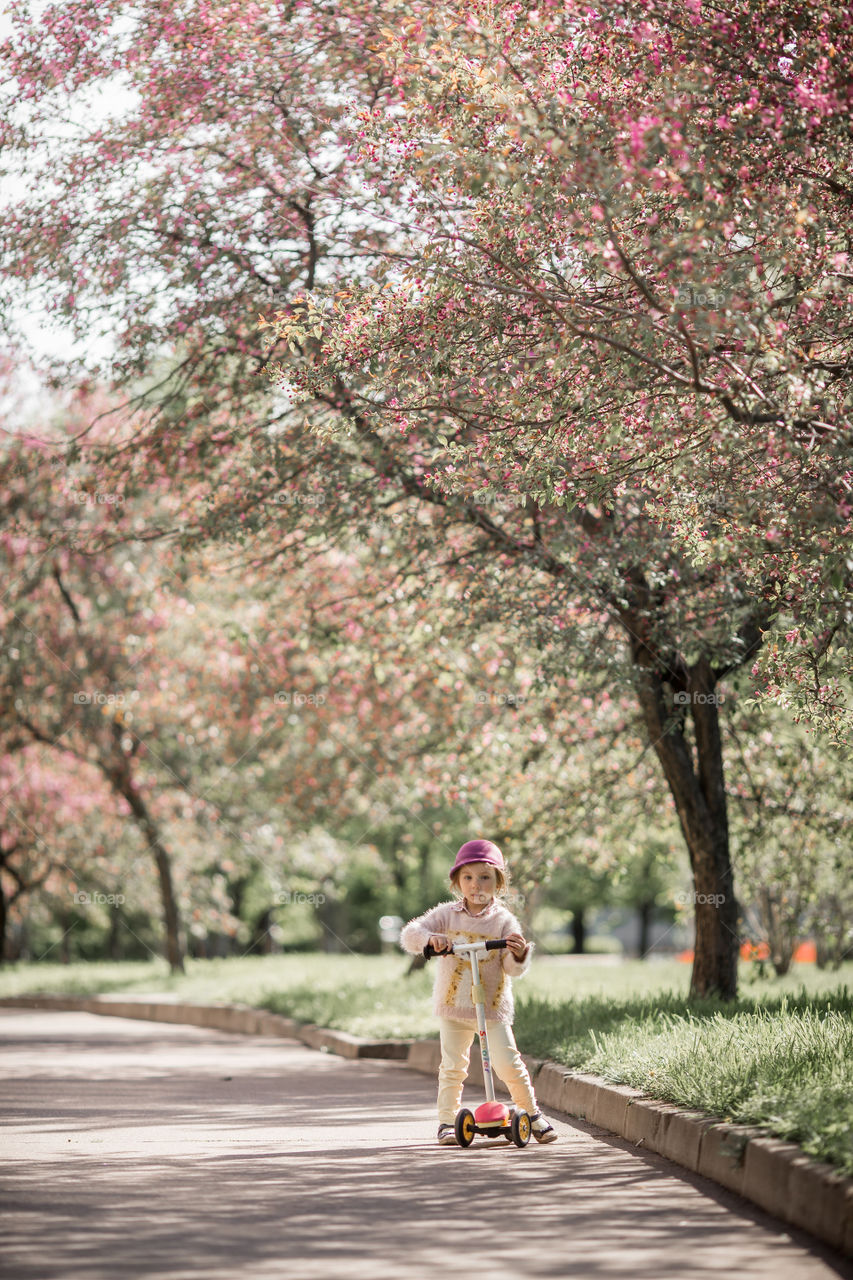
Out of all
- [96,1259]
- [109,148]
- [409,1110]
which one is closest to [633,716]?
[409,1110]

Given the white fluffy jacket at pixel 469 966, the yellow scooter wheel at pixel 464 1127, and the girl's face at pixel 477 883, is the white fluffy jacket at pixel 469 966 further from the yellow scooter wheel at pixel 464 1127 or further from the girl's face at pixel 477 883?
the yellow scooter wheel at pixel 464 1127

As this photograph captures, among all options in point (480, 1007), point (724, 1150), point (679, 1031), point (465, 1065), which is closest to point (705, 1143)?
point (724, 1150)

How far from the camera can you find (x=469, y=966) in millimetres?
8070

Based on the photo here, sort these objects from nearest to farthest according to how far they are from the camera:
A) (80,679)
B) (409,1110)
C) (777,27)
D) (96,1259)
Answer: (96,1259) → (777,27) → (409,1110) → (80,679)

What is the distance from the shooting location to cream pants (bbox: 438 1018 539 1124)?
7777mm

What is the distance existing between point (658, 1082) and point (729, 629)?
434cm

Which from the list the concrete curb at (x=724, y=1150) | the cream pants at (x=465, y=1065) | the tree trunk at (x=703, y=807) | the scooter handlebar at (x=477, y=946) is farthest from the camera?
the tree trunk at (x=703, y=807)

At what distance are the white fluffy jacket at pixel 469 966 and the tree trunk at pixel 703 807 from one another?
4.90m

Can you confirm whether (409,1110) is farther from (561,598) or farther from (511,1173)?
(561,598)

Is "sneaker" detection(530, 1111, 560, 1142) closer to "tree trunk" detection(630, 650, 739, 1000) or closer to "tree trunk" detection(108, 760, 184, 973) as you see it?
"tree trunk" detection(630, 650, 739, 1000)

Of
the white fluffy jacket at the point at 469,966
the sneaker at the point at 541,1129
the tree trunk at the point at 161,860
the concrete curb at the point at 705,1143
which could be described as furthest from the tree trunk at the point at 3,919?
the sneaker at the point at 541,1129

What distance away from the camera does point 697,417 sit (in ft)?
27.2

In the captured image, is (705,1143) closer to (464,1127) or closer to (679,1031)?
(464,1127)

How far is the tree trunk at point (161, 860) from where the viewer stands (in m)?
24.1
